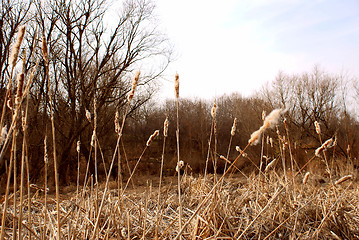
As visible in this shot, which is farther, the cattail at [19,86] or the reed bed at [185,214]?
the reed bed at [185,214]

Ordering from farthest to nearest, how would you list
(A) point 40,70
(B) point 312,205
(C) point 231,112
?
(C) point 231,112, (A) point 40,70, (B) point 312,205

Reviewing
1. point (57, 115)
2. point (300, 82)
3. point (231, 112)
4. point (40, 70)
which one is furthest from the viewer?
point (231, 112)

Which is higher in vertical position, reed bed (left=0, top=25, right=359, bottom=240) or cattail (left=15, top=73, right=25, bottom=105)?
cattail (left=15, top=73, right=25, bottom=105)

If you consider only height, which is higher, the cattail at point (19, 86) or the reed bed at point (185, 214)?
the cattail at point (19, 86)

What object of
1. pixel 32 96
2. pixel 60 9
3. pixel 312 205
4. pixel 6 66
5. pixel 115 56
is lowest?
pixel 312 205

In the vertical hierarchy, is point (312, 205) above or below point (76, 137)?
below

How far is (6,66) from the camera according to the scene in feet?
21.7

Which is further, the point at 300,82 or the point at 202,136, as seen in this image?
the point at 202,136

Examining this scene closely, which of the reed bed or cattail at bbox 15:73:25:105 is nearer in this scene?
cattail at bbox 15:73:25:105

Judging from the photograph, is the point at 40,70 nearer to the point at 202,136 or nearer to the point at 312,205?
the point at 312,205

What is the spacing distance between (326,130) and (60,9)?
34.5ft

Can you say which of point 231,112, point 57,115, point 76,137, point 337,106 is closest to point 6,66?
point 57,115

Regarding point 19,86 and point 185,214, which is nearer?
point 19,86

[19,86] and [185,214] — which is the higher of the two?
[19,86]
